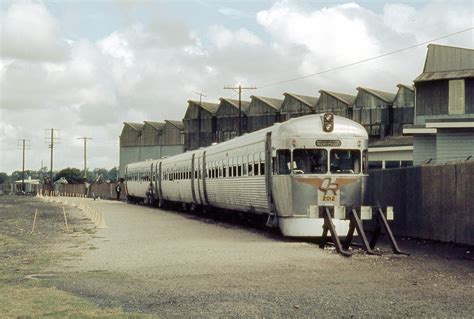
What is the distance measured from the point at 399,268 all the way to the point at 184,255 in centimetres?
467

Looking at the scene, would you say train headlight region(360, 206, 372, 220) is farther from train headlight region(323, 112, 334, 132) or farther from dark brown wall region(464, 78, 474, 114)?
dark brown wall region(464, 78, 474, 114)

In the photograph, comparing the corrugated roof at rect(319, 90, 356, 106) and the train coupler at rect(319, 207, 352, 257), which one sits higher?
the corrugated roof at rect(319, 90, 356, 106)

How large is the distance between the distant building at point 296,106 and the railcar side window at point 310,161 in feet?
168

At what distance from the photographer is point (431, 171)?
1900 centimetres

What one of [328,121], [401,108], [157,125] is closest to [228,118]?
[157,125]

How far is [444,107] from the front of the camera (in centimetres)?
3478

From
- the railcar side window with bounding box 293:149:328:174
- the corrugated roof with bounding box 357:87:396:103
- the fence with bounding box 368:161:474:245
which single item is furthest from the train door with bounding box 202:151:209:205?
the corrugated roof with bounding box 357:87:396:103

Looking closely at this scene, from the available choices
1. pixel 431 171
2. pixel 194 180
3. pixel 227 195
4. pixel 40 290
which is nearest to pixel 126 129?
pixel 194 180

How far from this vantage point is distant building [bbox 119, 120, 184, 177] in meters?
91.8

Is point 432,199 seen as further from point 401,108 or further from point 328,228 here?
point 401,108

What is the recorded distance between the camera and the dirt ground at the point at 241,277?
29.1ft

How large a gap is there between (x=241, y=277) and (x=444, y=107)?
25.3 m

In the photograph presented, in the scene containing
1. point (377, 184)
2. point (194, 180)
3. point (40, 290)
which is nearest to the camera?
point (40, 290)

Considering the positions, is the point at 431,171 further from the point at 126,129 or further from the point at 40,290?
the point at 126,129
